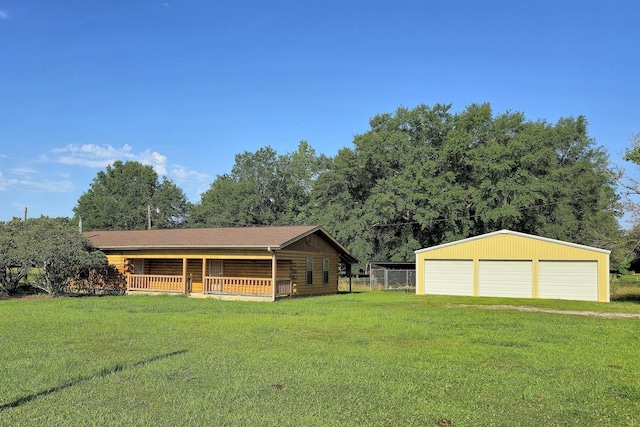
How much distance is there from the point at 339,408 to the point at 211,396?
1.46 m

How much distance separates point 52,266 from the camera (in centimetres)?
2291

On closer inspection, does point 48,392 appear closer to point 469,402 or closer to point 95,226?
point 469,402

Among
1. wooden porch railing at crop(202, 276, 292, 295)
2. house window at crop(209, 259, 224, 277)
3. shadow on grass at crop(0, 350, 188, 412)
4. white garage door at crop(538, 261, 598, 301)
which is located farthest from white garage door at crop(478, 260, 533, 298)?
shadow on grass at crop(0, 350, 188, 412)

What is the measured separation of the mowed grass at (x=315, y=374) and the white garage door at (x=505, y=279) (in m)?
13.8

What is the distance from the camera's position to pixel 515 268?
26.6 metres

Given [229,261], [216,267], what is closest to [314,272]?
[229,261]

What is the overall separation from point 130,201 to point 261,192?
57.8 feet

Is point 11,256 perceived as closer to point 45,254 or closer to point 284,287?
point 45,254

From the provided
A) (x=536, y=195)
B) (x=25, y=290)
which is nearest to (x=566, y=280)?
(x=536, y=195)

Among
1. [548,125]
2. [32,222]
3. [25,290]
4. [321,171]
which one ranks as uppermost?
[548,125]

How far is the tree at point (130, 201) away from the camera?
209ft

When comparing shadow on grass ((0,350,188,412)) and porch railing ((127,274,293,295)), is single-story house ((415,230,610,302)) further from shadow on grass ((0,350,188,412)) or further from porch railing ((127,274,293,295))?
shadow on grass ((0,350,188,412))

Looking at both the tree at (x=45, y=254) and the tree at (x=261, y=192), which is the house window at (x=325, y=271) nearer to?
the tree at (x=45, y=254)

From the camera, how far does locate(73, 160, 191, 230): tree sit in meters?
63.8
